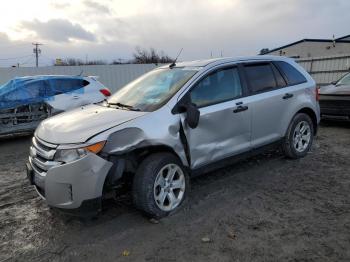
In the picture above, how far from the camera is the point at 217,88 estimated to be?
16.2 ft

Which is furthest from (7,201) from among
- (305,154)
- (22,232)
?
(305,154)

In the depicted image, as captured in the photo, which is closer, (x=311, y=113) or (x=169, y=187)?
(x=169, y=187)

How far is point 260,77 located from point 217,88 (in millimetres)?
1014

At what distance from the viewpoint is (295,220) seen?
4051mm

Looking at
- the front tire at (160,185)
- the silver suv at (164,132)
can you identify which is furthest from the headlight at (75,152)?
the front tire at (160,185)

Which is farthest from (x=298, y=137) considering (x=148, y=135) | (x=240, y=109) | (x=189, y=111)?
(x=148, y=135)

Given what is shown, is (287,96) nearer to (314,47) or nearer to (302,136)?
(302,136)

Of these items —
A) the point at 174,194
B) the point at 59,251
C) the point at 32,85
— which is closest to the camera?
the point at 59,251

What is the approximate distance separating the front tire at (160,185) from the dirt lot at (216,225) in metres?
0.16

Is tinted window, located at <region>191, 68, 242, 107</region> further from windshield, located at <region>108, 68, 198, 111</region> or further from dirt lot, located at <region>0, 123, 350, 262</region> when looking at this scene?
dirt lot, located at <region>0, 123, 350, 262</region>

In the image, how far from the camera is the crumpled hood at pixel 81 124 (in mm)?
3861

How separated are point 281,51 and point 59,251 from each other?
30590 millimetres

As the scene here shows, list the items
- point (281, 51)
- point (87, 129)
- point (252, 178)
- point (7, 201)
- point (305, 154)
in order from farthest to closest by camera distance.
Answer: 1. point (281, 51)
2. point (305, 154)
3. point (252, 178)
4. point (7, 201)
5. point (87, 129)

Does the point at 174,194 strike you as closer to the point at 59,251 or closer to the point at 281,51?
the point at 59,251
